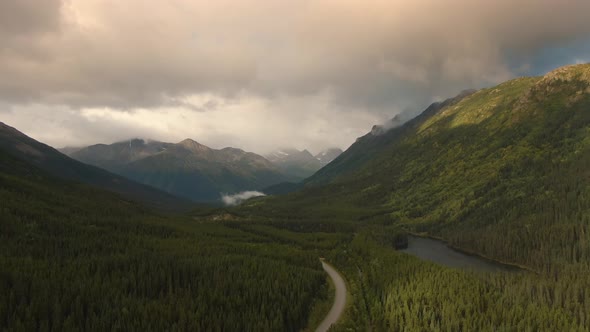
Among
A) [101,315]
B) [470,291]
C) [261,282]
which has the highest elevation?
[470,291]

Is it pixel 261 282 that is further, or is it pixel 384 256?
pixel 384 256

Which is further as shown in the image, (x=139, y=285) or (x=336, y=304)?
(x=336, y=304)

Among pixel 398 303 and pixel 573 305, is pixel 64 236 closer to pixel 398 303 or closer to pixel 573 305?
pixel 398 303

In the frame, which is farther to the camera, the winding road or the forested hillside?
the winding road

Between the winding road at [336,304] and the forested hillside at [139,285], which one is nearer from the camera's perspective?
the forested hillside at [139,285]

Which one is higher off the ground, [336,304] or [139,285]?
[336,304]

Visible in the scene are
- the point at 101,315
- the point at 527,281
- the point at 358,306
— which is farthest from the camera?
the point at 527,281

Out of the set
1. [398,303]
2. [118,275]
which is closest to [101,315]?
[118,275]

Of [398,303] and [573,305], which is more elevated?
[573,305]
